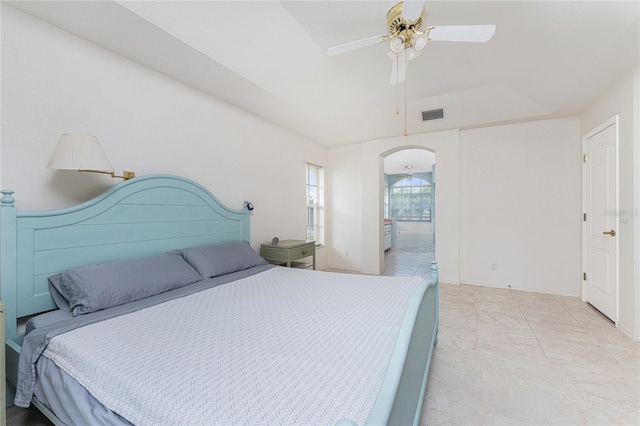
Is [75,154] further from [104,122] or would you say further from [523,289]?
[523,289]

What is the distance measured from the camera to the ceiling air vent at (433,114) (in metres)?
3.90

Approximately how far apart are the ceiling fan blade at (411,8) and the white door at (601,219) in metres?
Answer: 2.69

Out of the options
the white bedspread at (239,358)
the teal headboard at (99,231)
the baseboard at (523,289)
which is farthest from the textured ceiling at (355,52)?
the baseboard at (523,289)

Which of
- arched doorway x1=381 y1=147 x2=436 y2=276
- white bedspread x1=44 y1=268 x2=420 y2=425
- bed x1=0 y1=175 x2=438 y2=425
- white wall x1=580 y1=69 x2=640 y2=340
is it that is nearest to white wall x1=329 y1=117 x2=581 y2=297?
white wall x1=580 y1=69 x2=640 y2=340

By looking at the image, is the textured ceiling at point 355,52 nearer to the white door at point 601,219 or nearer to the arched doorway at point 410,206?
the white door at point 601,219

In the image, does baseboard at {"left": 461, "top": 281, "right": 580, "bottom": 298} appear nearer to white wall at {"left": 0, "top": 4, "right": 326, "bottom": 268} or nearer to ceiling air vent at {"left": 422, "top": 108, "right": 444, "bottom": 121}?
ceiling air vent at {"left": 422, "top": 108, "right": 444, "bottom": 121}

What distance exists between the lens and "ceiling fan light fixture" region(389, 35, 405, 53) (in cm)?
198

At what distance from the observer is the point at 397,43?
6.57 feet

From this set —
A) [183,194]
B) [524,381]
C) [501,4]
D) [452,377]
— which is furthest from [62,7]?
[524,381]

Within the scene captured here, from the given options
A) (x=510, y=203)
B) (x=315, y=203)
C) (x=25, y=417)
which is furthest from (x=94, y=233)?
(x=510, y=203)

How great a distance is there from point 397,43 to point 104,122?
229 centimetres

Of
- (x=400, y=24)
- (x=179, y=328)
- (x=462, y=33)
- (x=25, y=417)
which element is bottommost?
(x=25, y=417)

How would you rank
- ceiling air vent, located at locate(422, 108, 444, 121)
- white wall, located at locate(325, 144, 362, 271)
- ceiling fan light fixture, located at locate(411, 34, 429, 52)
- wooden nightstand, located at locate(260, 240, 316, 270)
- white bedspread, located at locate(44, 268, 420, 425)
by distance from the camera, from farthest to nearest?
white wall, located at locate(325, 144, 362, 271) < ceiling air vent, located at locate(422, 108, 444, 121) < wooden nightstand, located at locate(260, 240, 316, 270) < ceiling fan light fixture, located at locate(411, 34, 429, 52) < white bedspread, located at locate(44, 268, 420, 425)

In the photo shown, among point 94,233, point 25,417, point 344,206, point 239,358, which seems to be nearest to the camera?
point 239,358
